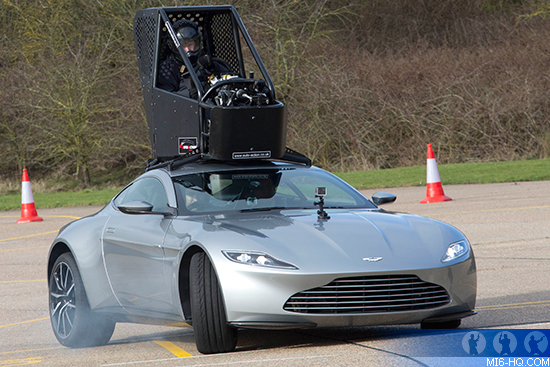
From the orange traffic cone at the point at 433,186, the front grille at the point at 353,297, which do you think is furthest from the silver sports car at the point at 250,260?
the orange traffic cone at the point at 433,186

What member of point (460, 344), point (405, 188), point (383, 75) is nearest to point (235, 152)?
point (460, 344)

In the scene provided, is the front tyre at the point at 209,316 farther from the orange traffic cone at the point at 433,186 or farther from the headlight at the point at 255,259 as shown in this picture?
the orange traffic cone at the point at 433,186

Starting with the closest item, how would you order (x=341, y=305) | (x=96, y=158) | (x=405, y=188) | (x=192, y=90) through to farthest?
(x=341, y=305)
(x=192, y=90)
(x=405, y=188)
(x=96, y=158)

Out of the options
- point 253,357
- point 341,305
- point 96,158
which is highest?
point 341,305

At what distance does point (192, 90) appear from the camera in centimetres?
823

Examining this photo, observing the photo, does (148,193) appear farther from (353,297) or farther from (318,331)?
(353,297)

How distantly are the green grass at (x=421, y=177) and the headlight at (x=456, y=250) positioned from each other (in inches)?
559

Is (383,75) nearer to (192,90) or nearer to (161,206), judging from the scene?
(192,90)

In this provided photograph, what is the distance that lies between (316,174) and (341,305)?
1991 mm

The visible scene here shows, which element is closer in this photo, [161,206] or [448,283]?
[448,283]

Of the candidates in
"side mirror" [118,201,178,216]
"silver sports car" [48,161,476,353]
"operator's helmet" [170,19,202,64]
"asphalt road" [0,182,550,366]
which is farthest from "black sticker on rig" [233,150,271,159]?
"operator's helmet" [170,19,202,64]

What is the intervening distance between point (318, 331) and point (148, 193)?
5.96 ft

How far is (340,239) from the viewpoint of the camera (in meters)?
5.02

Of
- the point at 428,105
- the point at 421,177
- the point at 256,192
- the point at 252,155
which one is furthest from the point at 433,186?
the point at 428,105
